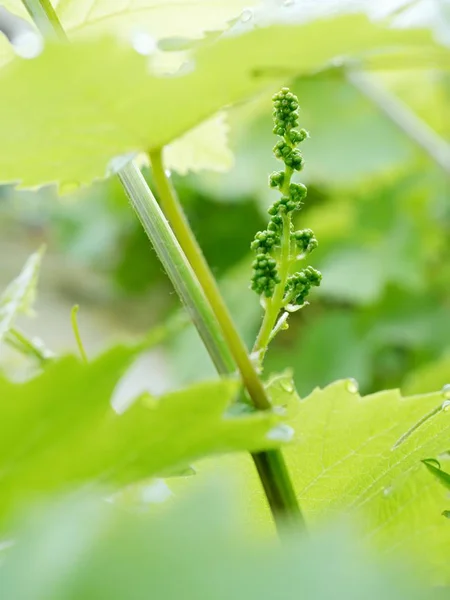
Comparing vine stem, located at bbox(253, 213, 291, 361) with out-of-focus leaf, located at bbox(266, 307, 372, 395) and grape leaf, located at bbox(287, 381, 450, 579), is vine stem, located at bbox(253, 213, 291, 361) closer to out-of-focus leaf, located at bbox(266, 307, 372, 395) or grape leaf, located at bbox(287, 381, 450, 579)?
grape leaf, located at bbox(287, 381, 450, 579)

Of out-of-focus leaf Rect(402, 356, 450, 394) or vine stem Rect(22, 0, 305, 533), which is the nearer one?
vine stem Rect(22, 0, 305, 533)

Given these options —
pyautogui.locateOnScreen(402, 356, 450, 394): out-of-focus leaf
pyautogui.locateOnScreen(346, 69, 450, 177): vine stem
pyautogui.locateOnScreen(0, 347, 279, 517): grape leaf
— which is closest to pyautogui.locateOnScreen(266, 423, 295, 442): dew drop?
pyautogui.locateOnScreen(0, 347, 279, 517): grape leaf

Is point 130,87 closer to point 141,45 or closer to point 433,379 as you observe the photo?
point 141,45

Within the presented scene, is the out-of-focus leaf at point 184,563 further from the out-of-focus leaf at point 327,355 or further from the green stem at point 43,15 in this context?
the out-of-focus leaf at point 327,355

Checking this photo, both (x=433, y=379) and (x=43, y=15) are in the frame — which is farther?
(x=433, y=379)

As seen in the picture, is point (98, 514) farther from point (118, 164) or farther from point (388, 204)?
point (388, 204)

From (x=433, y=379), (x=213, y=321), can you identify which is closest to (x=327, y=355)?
(x=433, y=379)

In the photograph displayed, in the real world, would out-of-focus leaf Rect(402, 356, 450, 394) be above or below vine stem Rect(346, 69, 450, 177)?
below

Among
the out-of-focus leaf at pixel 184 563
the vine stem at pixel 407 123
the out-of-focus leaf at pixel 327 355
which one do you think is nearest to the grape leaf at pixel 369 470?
the out-of-focus leaf at pixel 184 563
